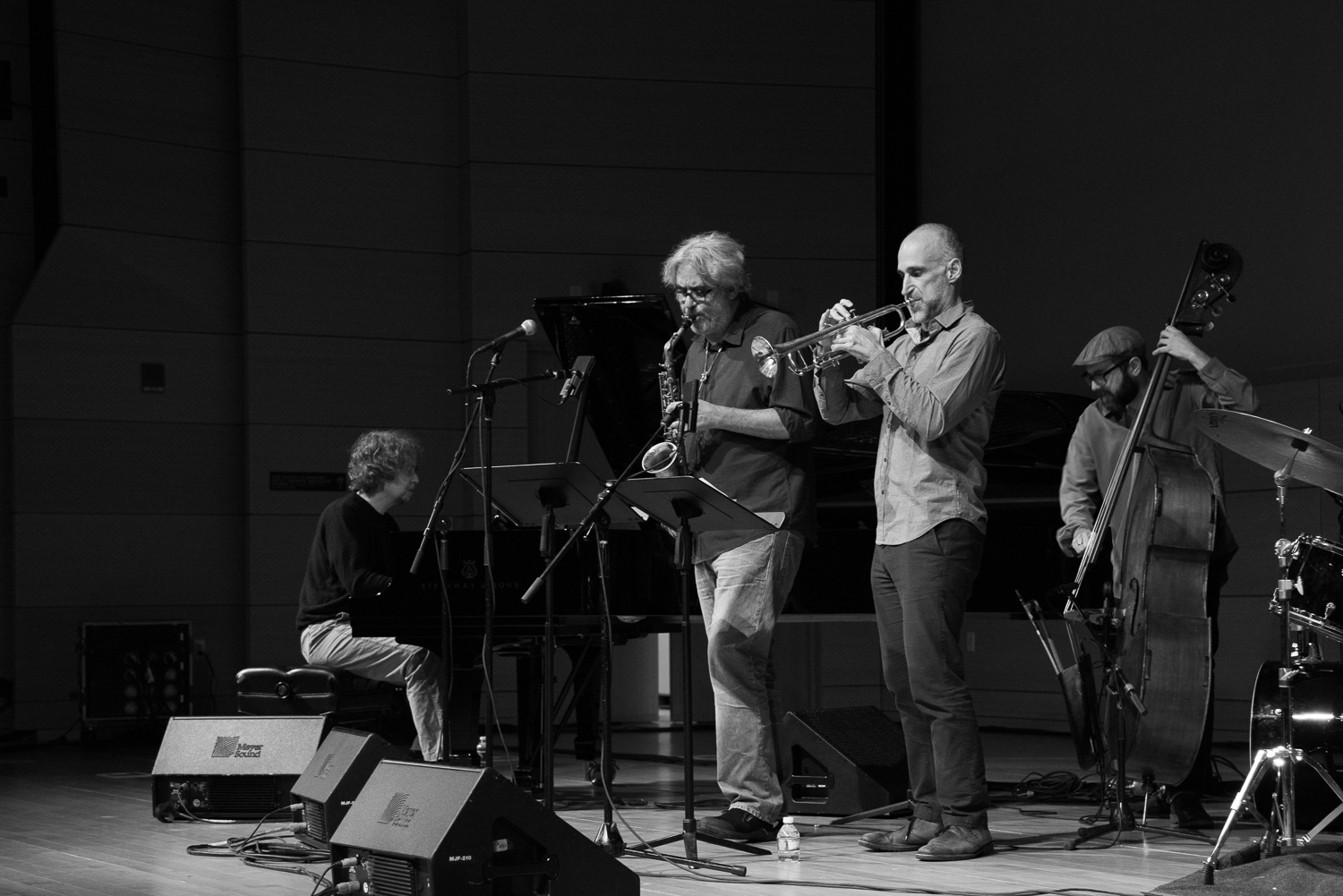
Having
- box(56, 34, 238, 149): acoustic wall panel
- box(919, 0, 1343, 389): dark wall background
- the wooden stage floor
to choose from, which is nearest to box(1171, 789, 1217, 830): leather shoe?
the wooden stage floor

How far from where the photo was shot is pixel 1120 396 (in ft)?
16.2

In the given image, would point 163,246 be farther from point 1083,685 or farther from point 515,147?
point 1083,685

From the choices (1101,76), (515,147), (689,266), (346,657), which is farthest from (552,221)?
(689,266)

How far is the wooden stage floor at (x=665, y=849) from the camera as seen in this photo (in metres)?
3.58

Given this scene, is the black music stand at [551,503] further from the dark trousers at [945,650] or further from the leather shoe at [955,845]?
the leather shoe at [955,845]

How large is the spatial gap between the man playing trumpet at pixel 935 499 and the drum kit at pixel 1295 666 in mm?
564

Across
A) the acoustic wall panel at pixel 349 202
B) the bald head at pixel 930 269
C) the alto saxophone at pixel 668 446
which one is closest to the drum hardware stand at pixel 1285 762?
the bald head at pixel 930 269

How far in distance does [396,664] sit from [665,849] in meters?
1.68

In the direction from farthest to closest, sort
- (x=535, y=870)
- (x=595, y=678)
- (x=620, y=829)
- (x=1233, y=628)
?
(x=1233, y=628), (x=595, y=678), (x=620, y=829), (x=535, y=870)

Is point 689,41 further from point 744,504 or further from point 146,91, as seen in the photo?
point 744,504

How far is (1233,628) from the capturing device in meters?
7.61

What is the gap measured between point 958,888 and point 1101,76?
20.0ft

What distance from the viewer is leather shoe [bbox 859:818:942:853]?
4.02m

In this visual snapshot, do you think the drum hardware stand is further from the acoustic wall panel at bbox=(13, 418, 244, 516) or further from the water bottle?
the acoustic wall panel at bbox=(13, 418, 244, 516)
